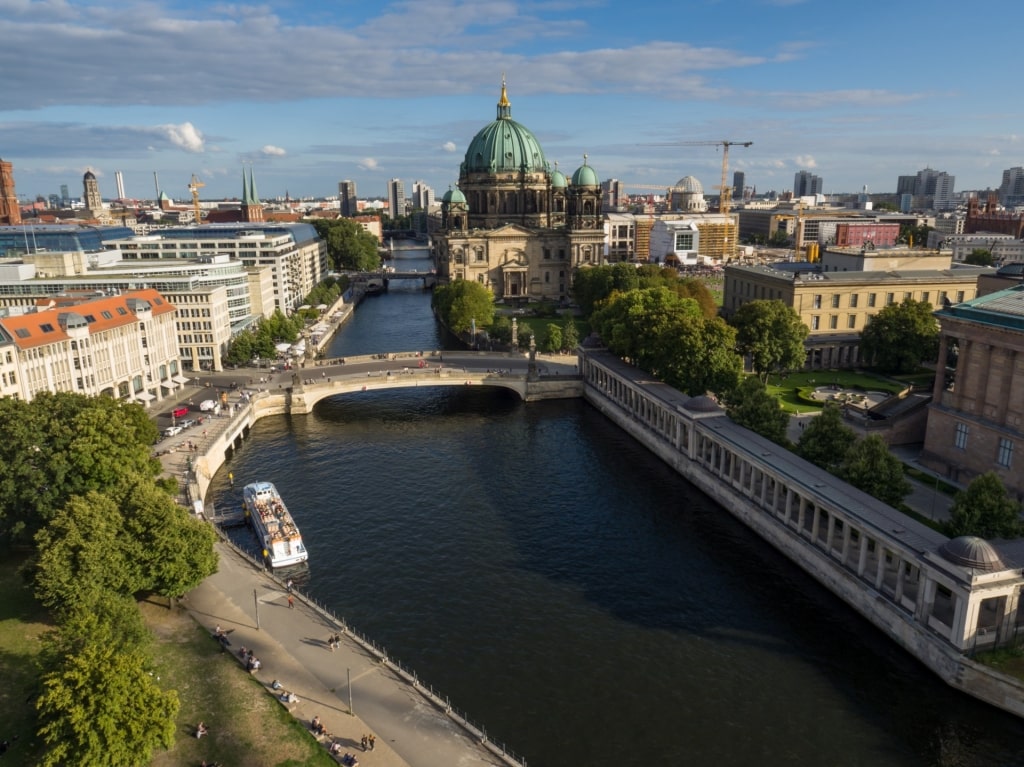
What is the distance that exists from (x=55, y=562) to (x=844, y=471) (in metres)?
64.8

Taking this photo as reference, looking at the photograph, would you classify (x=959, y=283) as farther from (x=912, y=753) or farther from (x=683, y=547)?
(x=912, y=753)

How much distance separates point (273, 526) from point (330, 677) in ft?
79.0

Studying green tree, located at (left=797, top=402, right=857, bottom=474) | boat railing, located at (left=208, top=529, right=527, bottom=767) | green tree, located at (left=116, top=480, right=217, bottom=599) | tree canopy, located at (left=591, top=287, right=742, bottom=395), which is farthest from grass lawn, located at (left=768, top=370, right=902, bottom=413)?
green tree, located at (left=116, top=480, right=217, bottom=599)

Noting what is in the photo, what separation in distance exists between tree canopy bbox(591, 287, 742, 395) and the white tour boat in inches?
2173

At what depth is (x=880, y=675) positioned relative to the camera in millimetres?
51656

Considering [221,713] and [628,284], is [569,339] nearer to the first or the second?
[628,284]

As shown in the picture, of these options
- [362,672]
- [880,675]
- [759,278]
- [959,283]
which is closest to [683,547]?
[880,675]

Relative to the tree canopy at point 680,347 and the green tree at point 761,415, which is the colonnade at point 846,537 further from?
the tree canopy at point 680,347

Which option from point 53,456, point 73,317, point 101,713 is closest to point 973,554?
point 101,713

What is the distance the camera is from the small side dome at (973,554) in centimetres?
4841

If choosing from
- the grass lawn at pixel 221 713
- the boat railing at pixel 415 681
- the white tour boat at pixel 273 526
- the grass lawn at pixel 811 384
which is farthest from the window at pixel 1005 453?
the white tour boat at pixel 273 526

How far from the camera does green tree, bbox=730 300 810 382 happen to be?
113m

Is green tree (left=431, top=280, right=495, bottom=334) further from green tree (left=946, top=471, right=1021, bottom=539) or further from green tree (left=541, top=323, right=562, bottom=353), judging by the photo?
green tree (left=946, top=471, right=1021, bottom=539)

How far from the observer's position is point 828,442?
235ft
